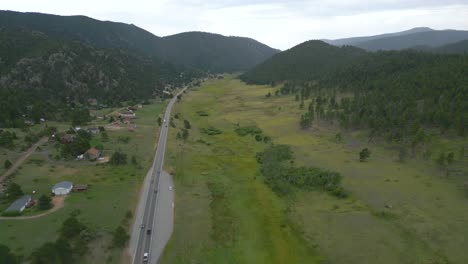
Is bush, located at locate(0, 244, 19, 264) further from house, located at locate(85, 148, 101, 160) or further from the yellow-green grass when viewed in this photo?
house, located at locate(85, 148, 101, 160)

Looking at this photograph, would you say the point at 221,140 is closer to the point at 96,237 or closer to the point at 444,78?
the point at 96,237

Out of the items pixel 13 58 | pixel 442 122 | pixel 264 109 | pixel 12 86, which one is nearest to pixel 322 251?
pixel 442 122

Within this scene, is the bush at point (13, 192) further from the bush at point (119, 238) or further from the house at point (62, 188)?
the bush at point (119, 238)

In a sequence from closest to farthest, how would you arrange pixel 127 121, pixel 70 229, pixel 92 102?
pixel 70 229
pixel 127 121
pixel 92 102

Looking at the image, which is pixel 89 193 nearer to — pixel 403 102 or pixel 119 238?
pixel 119 238

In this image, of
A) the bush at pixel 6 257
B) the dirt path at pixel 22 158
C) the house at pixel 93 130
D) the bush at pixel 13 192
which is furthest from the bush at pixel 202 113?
the bush at pixel 6 257

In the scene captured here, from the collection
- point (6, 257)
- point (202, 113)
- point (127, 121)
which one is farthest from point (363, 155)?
point (202, 113)

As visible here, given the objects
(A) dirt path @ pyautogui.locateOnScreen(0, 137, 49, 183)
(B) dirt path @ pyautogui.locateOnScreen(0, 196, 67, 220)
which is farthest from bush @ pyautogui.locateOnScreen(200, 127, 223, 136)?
(B) dirt path @ pyautogui.locateOnScreen(0, 196, 67, 220)
